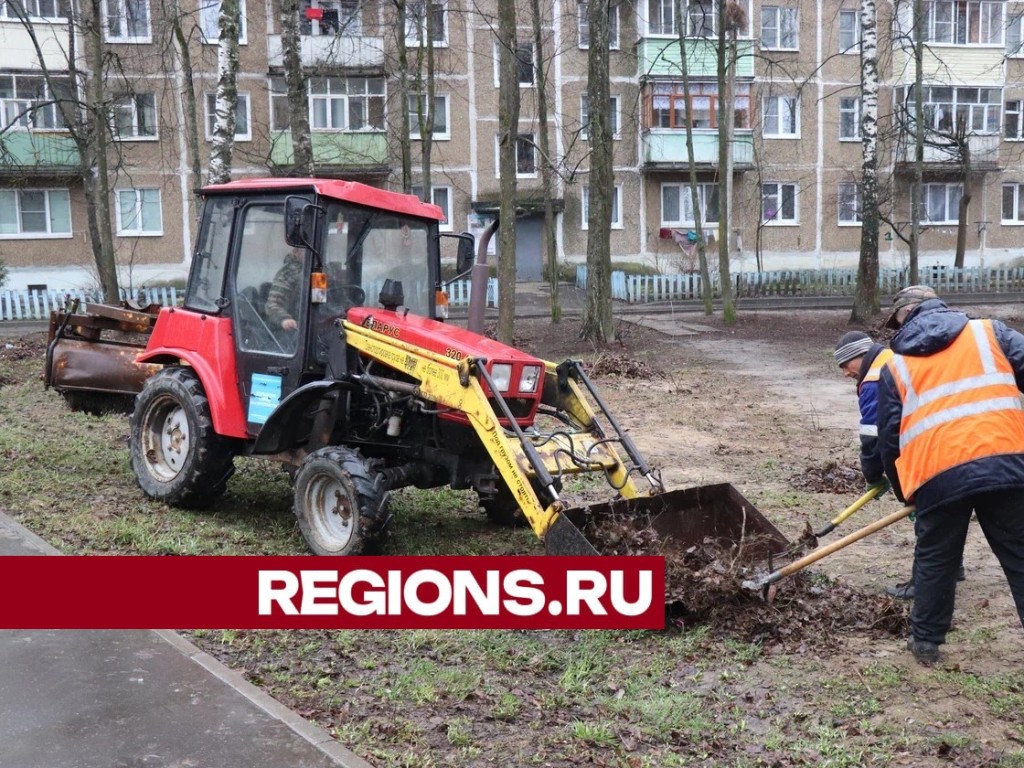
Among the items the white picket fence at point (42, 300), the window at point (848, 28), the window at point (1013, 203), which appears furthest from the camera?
the window at point (1013, 203)

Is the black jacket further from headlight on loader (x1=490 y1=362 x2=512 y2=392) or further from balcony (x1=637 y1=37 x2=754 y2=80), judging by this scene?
balcony (x1=637 y1=37 x2=754 y2=80)

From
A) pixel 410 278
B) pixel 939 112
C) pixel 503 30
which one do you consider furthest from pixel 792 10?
pixel 410 278

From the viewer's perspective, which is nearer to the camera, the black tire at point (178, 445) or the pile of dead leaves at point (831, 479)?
the black tire at point (178, 445)

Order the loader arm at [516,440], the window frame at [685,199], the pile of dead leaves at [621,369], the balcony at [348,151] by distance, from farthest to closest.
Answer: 1. the window frame at [685,199]
2. the balcony at [348,151]
3. the pile of dead leaves at [621,369]
4. the loader arm at [516,440]

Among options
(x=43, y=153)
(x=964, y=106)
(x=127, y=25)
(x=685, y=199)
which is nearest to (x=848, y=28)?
(x=964, y=106)

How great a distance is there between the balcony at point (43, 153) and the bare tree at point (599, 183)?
2052cm

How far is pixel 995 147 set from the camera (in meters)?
40.3

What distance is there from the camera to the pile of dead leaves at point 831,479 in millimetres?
9438

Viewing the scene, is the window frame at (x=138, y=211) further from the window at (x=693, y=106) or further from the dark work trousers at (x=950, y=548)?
the dark work trousers at (x=950, y=548)

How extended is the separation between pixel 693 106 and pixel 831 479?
30733mm

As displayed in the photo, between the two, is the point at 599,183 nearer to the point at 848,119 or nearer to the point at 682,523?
the point at 682,523

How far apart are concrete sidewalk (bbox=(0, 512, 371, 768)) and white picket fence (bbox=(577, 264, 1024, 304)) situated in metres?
28.5

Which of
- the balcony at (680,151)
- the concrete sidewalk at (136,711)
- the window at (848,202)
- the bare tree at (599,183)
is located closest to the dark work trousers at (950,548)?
the concrete sidewalk at (136,711)

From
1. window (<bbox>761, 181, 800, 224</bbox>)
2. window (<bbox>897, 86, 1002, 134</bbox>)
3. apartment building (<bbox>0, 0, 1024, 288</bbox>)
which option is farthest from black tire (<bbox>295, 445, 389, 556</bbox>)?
window (<bbox>897, 86, 1002, 134</bbox>)
